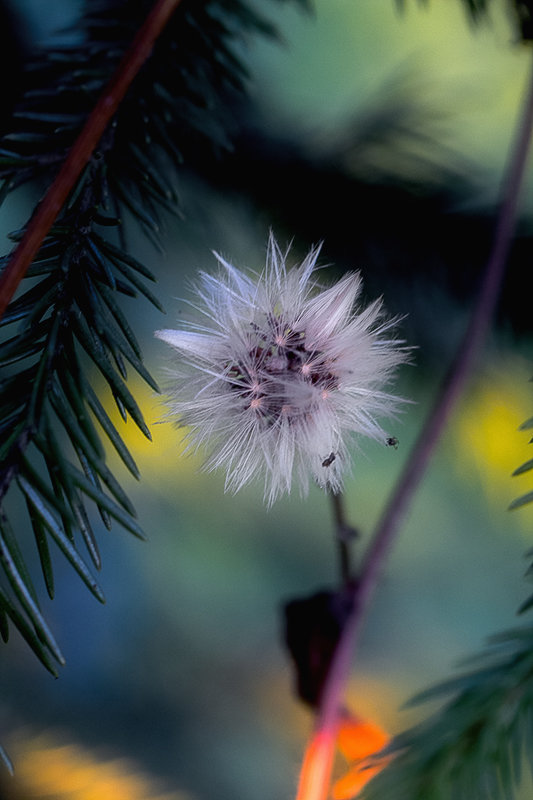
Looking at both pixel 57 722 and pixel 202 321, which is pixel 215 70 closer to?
pixel 202 321

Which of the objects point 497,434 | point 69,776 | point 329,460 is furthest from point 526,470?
point 69,776

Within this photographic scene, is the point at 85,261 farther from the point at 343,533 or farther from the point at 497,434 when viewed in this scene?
the point at 497,434

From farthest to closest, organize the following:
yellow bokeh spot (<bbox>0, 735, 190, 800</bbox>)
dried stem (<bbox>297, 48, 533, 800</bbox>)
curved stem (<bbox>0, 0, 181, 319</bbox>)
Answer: yellow bokeh spot (<bbox>0, 735, 190, 800</bbox>) → dried stem (<bbox>297, 48, 533, 800</bbox>) → curved stem (<bbox>0, 0, 181, 319</bbox>)

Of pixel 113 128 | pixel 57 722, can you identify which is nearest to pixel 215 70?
pixel 113 128

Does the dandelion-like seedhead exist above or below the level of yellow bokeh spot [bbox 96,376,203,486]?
below

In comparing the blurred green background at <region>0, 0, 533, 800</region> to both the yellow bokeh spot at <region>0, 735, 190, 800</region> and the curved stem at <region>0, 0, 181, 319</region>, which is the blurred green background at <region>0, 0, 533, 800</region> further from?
the curved stem at <region>0, 0, 181, 319</region>

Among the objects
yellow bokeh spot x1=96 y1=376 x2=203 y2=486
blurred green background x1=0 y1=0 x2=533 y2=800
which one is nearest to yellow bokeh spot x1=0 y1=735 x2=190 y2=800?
blurred green background x1=0 y1=0 x2=533 y2=800

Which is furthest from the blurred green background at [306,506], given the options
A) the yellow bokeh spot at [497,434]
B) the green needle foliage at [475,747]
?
the green needle foliage at [475,747]
